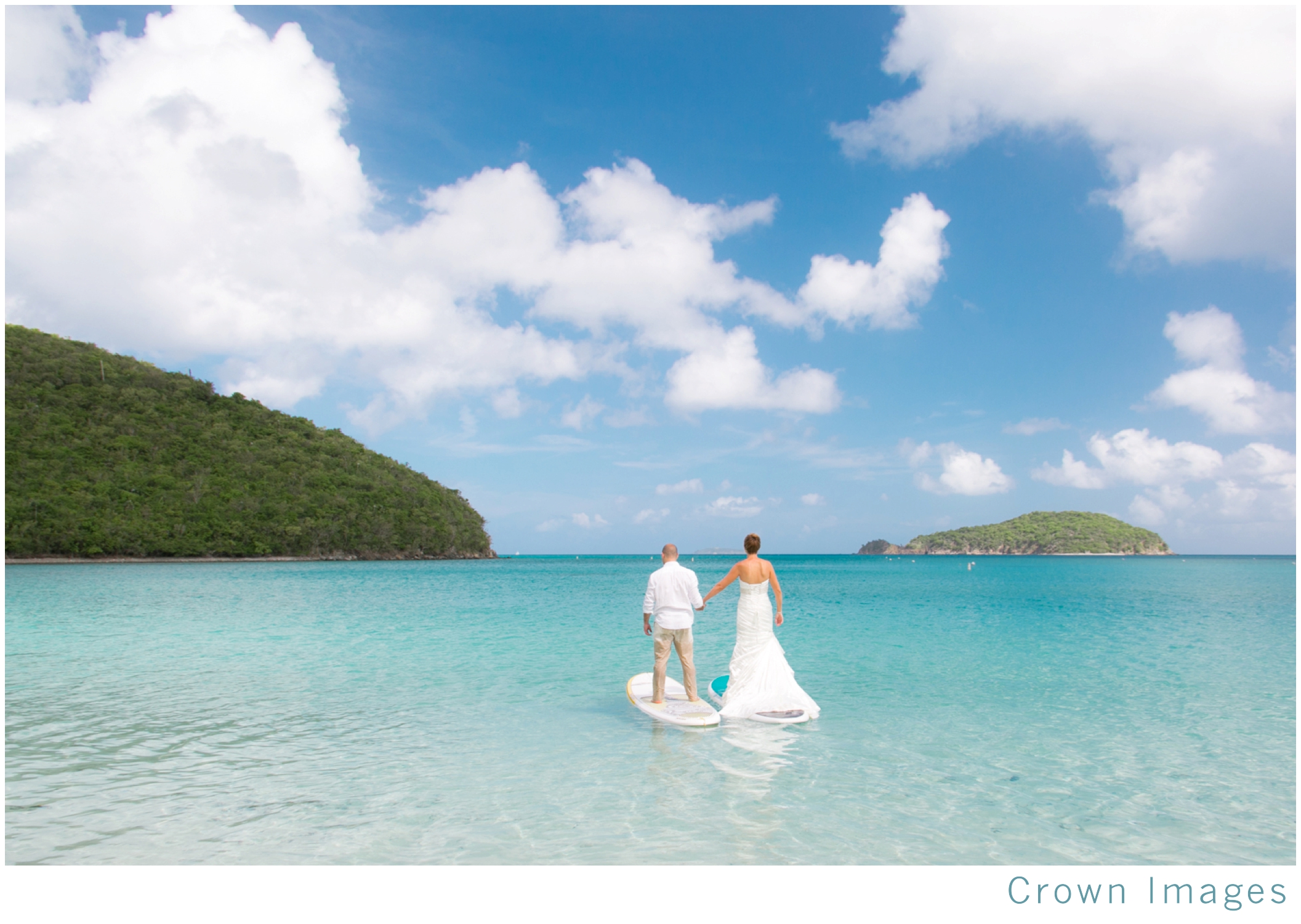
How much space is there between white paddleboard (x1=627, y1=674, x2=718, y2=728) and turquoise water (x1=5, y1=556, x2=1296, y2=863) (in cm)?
21

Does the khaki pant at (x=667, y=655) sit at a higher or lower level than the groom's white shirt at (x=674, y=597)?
lower

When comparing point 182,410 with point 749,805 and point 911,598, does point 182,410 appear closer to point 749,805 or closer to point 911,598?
point 911,598

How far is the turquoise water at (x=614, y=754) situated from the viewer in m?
6.43

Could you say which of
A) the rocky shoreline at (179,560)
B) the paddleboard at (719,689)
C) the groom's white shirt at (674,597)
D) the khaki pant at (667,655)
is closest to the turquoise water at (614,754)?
the khaki pant at (667,655)

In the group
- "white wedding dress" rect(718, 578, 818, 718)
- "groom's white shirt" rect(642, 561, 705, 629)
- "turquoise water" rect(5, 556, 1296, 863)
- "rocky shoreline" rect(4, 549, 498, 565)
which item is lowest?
"rocky shoreline" rect(4, 549, 498, 565)

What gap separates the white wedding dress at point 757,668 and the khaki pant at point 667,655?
649 mm

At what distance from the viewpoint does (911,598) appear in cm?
4188

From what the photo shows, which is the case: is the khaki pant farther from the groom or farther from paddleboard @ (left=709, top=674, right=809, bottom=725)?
paddleboard @ (left=709, top=674, right=809, bottom=725)

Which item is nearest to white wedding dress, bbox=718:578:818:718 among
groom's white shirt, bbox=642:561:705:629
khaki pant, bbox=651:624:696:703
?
khaki pant, bbox=651:624:696:703

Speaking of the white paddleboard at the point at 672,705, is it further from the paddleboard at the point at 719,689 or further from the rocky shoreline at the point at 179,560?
the rocky shoreline at the point at 179,560

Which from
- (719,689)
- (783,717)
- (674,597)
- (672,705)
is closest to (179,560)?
(719,689)

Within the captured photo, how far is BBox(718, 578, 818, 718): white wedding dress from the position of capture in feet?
34.2

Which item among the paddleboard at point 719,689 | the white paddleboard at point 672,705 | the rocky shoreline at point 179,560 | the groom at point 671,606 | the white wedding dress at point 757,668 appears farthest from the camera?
the rocky shoreline at point 179,560
